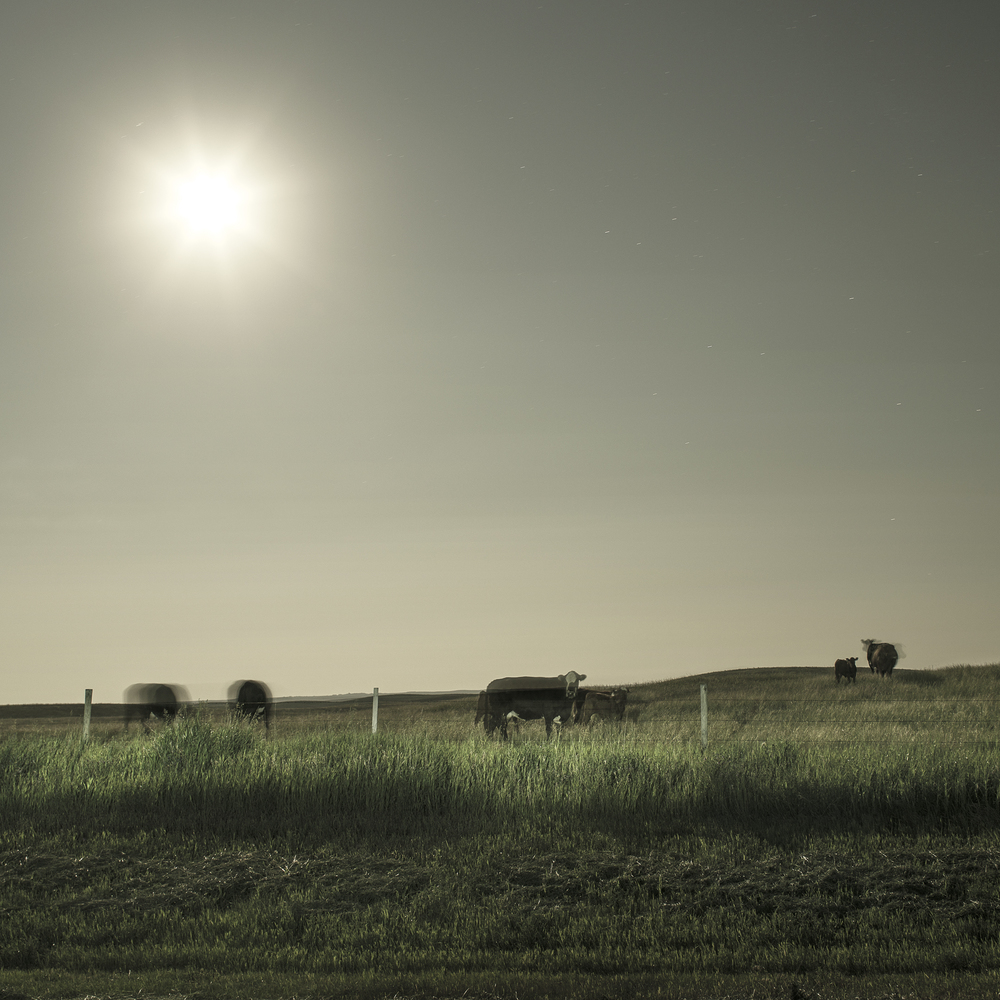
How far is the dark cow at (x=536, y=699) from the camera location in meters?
29.2

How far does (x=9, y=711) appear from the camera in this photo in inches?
2694

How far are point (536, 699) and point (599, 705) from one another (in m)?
3.10

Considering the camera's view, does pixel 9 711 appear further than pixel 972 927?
Yes

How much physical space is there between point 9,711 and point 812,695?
58531 mm

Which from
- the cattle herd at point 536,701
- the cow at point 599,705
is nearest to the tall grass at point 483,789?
the cattle herd at point 536,701

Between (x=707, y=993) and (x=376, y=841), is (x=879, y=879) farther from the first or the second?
(x=376, y=841)

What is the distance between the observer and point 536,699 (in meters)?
29.5

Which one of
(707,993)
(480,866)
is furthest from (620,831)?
(707,993)

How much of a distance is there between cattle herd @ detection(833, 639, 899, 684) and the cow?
766 inches

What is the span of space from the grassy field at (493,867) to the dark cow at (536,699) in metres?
10.3

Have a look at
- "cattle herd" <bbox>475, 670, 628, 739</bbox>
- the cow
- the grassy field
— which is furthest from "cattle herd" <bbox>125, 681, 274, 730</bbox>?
the grassy field

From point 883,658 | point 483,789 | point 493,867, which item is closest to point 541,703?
point 483,789

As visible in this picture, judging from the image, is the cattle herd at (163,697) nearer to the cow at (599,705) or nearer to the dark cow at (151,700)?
the dark cow at (151,700)

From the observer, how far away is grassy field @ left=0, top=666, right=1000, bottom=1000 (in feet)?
26.9
